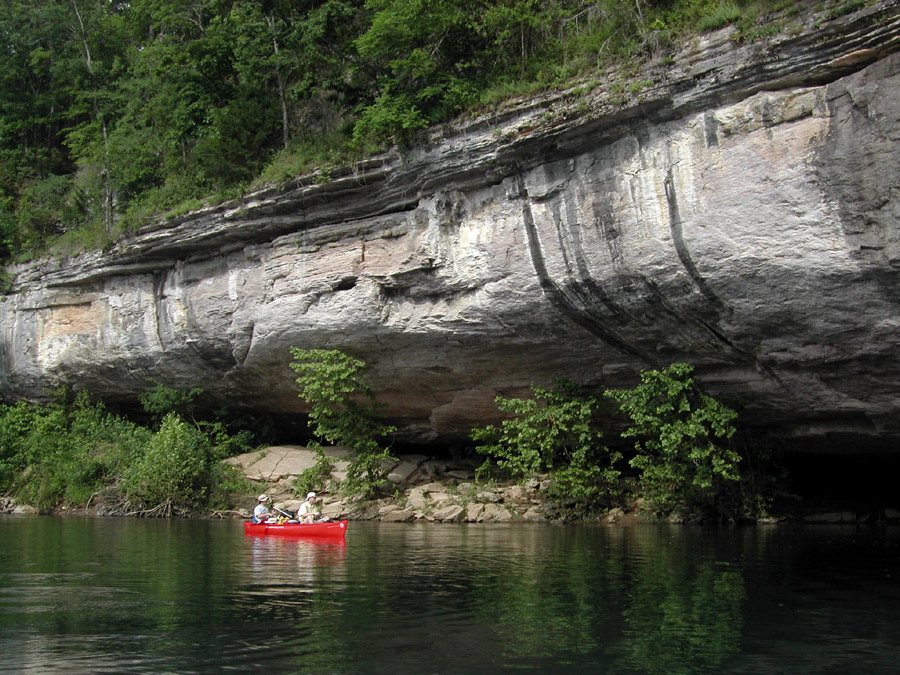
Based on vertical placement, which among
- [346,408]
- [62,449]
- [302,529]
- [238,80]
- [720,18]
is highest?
[238,80]

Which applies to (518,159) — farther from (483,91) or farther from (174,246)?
(174,246)

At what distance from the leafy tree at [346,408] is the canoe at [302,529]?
4360 millimetres

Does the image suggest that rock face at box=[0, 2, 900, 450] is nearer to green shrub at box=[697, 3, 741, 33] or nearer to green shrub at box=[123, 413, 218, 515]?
green shrub at box=[697, 3, 741, 33]

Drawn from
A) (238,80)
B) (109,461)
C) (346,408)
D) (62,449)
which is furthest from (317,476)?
(238,80)

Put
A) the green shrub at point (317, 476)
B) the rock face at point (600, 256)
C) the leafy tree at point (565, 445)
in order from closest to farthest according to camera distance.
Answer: the rock face at point (600, 256)
the leafy tree at point (565, 445)
the green shrub at point (317, 476)

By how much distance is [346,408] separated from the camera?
22.1 meters

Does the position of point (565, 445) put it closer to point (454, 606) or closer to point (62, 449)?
point (454, 606)

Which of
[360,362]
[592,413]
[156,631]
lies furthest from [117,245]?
[156,631]

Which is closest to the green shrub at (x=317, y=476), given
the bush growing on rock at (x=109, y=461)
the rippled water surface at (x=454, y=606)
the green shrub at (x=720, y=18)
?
the bush growing on rock at (x=109, y=461)

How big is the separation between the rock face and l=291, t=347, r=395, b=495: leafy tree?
1.65 ft

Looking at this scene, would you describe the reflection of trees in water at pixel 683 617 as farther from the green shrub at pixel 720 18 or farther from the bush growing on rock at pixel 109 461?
the bush growing on rock at pixel 109 461

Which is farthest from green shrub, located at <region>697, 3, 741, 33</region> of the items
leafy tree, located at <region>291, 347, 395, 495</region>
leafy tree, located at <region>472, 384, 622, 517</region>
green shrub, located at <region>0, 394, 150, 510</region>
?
green shrub, located at <region>0, 394, 150, 510</region>

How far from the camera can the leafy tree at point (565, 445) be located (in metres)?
19.6

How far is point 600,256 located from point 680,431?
4.29 metres
